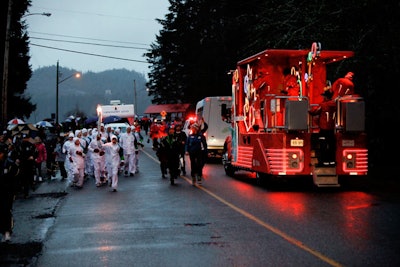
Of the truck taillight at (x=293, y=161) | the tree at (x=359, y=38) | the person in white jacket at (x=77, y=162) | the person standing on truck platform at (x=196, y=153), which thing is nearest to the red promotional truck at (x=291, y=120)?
the truck taillight at (x=293, y=161)

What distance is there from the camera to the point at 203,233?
32.0ft

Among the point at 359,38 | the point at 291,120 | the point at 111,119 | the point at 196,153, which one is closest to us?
the point at 291,120

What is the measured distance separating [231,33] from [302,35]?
27.2 m

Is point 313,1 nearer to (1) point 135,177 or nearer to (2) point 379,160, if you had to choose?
(2) point 379,160

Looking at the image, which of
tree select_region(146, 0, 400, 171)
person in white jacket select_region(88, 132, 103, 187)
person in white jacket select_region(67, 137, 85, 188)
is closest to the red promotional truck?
tree select_region(146, 0, 400, 171)

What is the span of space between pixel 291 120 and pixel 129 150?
9.25 m

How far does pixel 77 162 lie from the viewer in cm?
1945

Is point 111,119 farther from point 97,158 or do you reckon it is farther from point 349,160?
point 349,160

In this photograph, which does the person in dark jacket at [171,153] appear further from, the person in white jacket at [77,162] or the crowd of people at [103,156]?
the person in white jacket at [77,162]

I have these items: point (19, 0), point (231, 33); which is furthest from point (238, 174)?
point (231, 33)

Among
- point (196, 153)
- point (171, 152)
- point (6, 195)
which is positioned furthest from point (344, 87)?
point (6, 195)

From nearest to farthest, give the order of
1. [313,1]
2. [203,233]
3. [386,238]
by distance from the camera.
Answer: [386,238], [203,233], [313,1]

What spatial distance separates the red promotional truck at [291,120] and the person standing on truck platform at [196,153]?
4.34ft

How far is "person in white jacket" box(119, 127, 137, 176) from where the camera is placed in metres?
23.1
